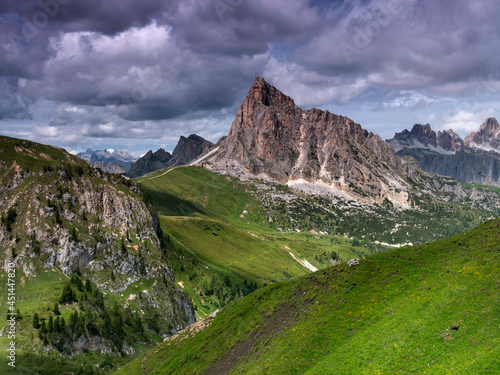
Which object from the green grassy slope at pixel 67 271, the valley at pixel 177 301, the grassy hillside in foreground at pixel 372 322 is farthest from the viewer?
the green grassy slope at pixel 67 271

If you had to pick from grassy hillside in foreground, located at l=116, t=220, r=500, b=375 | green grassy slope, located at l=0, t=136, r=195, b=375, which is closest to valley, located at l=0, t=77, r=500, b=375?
grassy hillside in foreground, located at l=116, t=220, r=500, b=375

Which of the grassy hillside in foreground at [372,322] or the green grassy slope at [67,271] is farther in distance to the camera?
the green grassy slope at [67,271]

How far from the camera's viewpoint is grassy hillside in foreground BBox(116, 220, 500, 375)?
47.9 meters

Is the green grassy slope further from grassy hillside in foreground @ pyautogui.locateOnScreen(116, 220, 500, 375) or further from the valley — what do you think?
grassy hillside in foreground @ pyautogui.locateOnScreen(116, 220, 500, 375)

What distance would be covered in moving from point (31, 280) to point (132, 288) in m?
41.7

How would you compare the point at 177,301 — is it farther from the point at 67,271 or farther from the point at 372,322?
the point at 372,322

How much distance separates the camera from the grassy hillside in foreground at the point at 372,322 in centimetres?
4788

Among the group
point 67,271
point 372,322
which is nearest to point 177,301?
point 67,271

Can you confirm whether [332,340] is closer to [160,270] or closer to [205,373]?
[205,373]

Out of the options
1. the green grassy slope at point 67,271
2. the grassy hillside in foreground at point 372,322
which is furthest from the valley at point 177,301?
the green grassy slope at point 67,271

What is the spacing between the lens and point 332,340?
6088 centimetres

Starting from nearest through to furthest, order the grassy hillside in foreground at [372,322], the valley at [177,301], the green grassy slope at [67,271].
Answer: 1. the grassy hillside in foreground at [372,322]
2. the valley at [177,301]
3. the green grassy slope at [67,271]

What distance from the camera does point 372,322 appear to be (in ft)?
199

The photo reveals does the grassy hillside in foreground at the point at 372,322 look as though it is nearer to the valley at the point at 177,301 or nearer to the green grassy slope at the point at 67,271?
the valley at the point at 177,301
